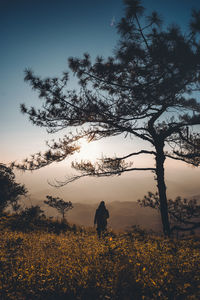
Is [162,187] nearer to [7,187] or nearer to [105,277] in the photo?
[105,277]

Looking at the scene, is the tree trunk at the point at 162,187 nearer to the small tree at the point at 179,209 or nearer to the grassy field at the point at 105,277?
the small tree at the point at 179,209

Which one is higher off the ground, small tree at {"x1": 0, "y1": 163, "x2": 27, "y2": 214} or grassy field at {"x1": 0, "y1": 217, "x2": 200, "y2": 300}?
small tree at {"x1": 0, "y1": 163, "x2": 27, "y2": 214}

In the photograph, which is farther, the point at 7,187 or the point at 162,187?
the point at 7,187

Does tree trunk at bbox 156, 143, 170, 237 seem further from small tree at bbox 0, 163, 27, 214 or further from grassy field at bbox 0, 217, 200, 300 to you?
small tree at bbox 0, 163, 27, 214

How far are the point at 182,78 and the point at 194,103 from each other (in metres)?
2.84

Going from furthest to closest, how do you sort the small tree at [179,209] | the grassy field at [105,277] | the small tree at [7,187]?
1. the small tree at [7,187]
2. the small tree at [179,209]
3. the grassy field at [105,277]

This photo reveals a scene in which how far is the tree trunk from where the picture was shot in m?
8.28

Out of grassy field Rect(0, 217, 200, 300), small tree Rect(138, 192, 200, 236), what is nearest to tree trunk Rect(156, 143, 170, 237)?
→ small tree Rect(138, 192, 200, 236)

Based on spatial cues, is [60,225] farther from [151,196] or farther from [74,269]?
[74,269]

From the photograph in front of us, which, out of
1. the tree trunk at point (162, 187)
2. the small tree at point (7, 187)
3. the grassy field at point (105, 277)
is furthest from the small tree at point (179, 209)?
the small tree at point (7, 187)

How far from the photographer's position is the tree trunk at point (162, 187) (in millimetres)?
8281

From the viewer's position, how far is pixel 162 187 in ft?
28.2

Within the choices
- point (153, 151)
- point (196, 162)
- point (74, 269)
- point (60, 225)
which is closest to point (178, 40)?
point (153, 151)

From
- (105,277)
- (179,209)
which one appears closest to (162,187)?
(179,209)
